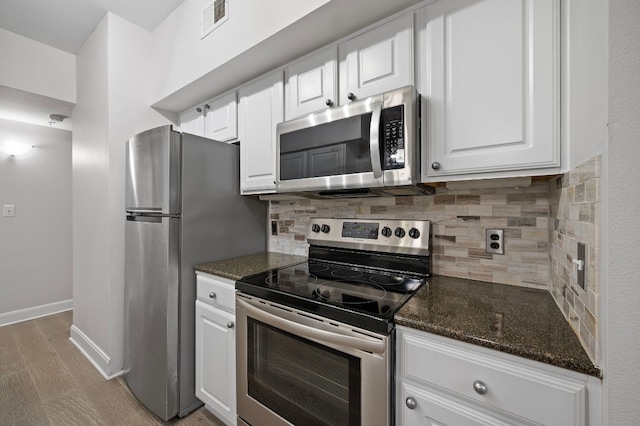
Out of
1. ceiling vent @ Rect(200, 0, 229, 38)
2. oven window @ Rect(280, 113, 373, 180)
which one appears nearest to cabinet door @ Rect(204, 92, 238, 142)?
ceiling vent @ Rect(200, 0, 229, 38)

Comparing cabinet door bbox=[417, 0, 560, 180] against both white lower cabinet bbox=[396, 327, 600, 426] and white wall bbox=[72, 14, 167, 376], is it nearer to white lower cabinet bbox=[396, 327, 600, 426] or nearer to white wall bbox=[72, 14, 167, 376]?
white lower cabinet bbox=[396, 327, 600, 426]

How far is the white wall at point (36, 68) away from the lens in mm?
2174

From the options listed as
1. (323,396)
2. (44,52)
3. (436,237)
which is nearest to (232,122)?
(436,237)

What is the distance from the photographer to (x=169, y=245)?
1.57m

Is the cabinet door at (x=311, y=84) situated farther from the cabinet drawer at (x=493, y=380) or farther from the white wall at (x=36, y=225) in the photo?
the white wall at (x=36, y=225)

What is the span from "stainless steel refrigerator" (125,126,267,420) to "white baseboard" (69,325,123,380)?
11.4 inches

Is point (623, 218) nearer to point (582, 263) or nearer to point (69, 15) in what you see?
point (582, 263)

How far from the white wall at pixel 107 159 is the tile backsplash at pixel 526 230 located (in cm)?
175

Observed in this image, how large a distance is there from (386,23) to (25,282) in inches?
175

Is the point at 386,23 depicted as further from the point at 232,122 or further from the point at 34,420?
the point at 34,420

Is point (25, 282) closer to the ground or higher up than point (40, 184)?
closer to the ground

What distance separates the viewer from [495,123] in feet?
3.32

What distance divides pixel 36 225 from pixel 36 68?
1.87 m

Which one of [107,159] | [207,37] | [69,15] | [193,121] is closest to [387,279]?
[207,37]
